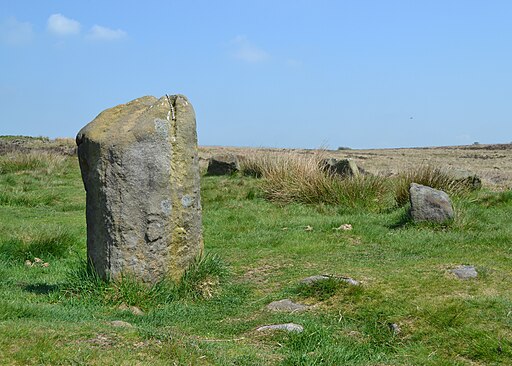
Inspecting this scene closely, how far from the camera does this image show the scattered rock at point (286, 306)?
7.69 m

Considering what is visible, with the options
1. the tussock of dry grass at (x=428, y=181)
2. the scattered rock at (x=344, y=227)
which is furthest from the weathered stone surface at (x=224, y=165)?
the scattered rock at (x=344, y=227)

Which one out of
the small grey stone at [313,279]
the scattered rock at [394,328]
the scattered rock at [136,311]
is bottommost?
the scattered rock at [136,311]

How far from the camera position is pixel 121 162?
802 cm

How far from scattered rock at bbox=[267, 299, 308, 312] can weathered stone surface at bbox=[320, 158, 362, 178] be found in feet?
30.2

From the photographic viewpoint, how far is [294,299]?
7969 mm

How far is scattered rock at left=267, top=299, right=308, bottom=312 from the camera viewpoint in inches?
303

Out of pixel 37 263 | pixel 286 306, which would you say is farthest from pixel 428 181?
pixel 37 263

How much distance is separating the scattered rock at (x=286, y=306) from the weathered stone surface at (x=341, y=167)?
9202 millimetres

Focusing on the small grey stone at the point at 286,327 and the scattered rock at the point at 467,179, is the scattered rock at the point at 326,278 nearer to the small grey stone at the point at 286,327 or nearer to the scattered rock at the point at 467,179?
the small grey stone at the point at 286,327

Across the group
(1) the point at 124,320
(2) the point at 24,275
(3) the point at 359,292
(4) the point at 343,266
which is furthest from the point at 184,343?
(2) the point at 24,275

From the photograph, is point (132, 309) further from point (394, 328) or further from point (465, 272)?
point (465, 272)

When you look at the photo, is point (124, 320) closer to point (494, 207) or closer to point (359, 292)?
point (359, 292)

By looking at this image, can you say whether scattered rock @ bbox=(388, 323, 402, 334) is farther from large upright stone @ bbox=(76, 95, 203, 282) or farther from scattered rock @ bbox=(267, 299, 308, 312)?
large upright stone @ bbox=(76, 95, 203, 282)

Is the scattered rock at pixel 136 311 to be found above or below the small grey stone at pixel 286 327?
below
